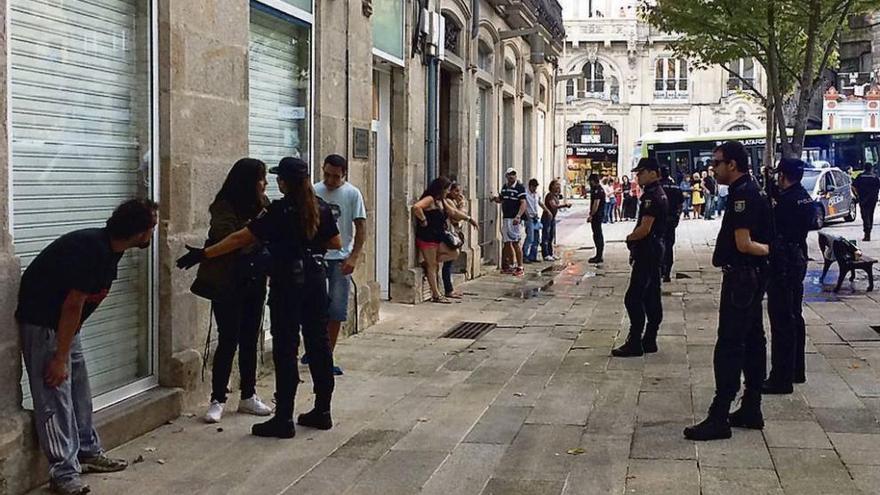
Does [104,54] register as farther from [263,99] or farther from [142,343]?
[263,99]

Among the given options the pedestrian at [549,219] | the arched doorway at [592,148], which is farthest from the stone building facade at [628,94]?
the pedestrian at [549,219]

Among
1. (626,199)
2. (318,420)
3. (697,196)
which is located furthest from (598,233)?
(626,199)

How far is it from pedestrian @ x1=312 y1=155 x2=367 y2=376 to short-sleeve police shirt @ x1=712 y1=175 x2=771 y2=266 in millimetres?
2823

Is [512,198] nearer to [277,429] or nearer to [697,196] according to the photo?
[277,429]

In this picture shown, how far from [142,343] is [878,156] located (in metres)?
36.7

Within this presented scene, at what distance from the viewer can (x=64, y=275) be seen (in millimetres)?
4820

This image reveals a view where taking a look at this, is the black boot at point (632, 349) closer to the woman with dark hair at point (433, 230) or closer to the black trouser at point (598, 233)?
the woman with dark hair at point (433, 230)

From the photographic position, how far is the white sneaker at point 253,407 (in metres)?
6.68

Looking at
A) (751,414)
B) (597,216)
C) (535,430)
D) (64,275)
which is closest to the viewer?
(64,275)

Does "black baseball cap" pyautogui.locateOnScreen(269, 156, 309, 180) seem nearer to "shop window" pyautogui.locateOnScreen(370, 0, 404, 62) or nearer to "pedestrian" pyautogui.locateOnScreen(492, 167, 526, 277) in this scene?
"shop window" pyautogui.locateOnScreen(370, 0, 404, 62)

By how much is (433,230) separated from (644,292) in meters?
4.11

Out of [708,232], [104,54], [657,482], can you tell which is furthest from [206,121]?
[708,232]

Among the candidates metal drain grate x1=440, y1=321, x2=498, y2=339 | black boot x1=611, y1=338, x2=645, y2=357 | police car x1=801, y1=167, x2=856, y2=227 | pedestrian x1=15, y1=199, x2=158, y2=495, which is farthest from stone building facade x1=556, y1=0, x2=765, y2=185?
pedestrian x1=15, y1=199, x2=158, y2=495

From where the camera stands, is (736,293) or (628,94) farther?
(628,94)
